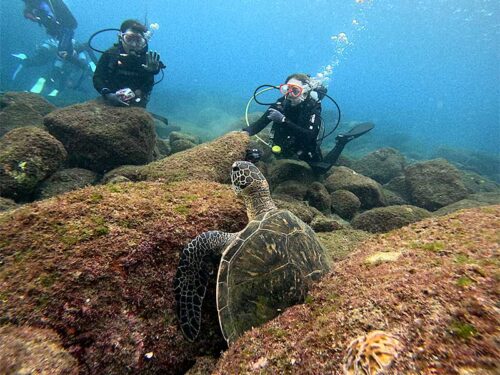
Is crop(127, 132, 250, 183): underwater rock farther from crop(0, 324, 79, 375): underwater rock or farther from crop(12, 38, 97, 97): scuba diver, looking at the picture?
crop(12, 38, 97, 97): scuba diver

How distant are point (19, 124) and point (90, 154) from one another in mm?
3978

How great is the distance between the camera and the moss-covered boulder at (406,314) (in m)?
1.15

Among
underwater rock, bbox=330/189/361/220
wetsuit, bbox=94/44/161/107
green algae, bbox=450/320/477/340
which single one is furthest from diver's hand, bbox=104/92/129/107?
green algae, bbox=450/320/477/340

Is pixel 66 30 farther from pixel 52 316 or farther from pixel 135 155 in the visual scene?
pixel 52 316

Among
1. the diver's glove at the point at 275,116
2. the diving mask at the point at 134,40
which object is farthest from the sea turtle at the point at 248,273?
the diving mask at the point at 134,40

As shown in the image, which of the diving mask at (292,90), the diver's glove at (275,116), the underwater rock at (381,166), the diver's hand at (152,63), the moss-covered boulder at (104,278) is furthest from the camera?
the underwater rock at (381,166)

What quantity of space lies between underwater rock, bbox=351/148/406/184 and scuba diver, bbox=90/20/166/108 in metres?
9.75

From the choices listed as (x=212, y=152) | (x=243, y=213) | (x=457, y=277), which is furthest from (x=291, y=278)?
(x=212, y=152)

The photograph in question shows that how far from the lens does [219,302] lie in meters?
2.44

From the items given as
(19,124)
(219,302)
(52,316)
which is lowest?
(219,302)

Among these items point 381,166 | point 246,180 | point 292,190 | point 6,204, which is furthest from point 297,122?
point 6,204

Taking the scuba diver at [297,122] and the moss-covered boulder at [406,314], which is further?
the scuba diver at [297,122]

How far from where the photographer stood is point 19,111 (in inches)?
325

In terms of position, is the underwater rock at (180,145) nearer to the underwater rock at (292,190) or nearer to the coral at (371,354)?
the underwater rock at (292,190)
